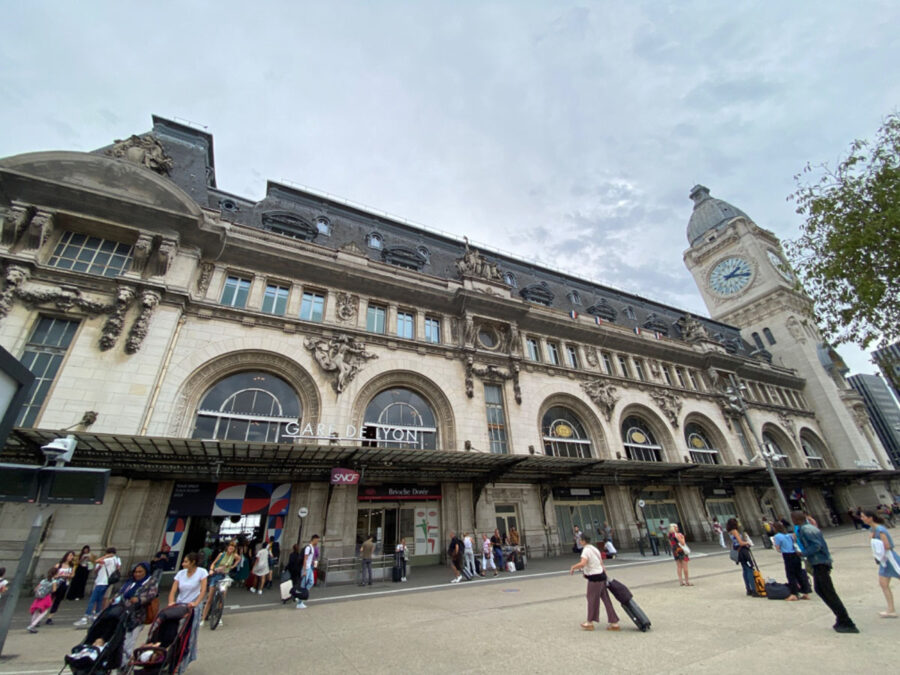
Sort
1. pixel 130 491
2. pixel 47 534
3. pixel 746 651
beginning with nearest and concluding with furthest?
1. pixel 746 651
2. pixel 47 534
3. pixel 130 491

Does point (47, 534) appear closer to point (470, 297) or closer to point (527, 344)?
point (470, 297)

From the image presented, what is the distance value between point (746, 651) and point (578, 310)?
99.4 feet

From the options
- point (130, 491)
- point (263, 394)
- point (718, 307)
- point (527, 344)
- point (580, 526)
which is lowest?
point (580, 526)

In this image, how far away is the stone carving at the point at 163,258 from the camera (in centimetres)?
1727

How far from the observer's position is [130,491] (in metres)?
14.2

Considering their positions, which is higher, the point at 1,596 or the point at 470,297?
the point at 470,297

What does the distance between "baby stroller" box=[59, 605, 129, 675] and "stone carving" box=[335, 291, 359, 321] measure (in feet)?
53.8

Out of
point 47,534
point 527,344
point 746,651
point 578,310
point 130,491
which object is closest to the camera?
point 746,651

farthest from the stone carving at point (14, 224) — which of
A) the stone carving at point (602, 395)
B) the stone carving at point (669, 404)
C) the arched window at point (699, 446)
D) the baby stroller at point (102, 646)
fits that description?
the arched window at point (699, 446)

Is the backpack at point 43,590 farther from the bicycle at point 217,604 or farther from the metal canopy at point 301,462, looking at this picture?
the metal canopy at point 301,462

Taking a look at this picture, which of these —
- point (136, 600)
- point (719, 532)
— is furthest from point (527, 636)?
point (719, 532)

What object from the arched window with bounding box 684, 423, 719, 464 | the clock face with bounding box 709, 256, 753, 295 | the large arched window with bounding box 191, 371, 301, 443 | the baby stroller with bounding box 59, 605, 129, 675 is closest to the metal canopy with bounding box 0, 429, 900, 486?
the large arched window with bounding box 191, 371, 301, 443

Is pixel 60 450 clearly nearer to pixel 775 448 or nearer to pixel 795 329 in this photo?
pixel 775 448

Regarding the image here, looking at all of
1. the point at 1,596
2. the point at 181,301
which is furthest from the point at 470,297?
the point at 1,596
